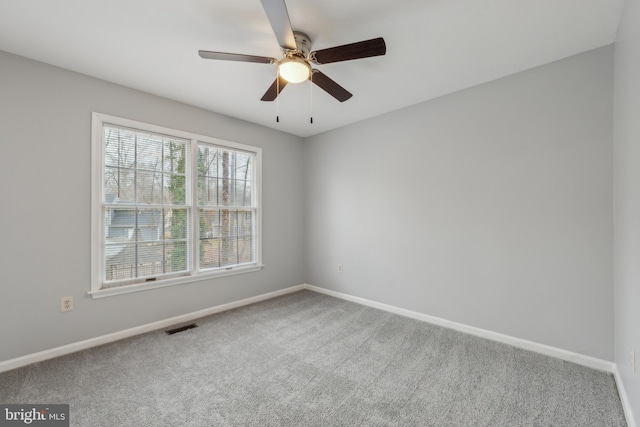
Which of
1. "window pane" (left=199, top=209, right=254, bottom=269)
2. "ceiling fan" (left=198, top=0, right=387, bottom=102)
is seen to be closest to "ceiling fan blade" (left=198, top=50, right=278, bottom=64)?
"ceiling fan" (left=198, top=0, right=387, bottom=102)

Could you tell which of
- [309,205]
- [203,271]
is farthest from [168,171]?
[309,205]

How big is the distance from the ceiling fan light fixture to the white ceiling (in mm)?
256

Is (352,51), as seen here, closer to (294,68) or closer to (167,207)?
(294,68)

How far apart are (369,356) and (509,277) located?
152 centimetres

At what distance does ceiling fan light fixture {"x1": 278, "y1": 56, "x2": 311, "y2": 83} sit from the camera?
75.2 inches

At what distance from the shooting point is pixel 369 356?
240cm

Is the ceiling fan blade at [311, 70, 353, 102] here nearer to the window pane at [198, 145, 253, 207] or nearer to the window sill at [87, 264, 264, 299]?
the window pane at [198, 145, 253, 207]

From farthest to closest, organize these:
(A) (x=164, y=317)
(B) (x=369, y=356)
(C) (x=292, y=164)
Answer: (C) (x=292, y=164)
(A) (x=164, y=317)
(B) (x=369, y=356)

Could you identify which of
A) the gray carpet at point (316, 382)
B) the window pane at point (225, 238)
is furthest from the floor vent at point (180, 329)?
the window pane at point (225, 238)

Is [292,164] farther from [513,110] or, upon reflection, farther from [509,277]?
[509,277]

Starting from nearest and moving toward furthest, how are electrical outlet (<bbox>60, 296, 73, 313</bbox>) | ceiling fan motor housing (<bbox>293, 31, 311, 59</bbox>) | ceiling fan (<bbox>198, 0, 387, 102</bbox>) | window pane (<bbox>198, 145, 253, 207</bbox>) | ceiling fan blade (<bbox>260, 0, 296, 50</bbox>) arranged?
1. ceiling fan blade (<bbox>260, 0, 296, 50</bbox>)
2. ceiling fan (<bbox>198, 0, 387, 102</bbox>)
3. ceiling fan motor housing (<bbox>293, 31, 311, 59</bbox>)
4. electrical outlet (<bbox>60, 296, 73, 313</bbox>)
5. window pane (<bbox>198, 145, 253, 207</bbox>)

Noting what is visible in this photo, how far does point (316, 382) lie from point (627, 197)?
2.40 meters

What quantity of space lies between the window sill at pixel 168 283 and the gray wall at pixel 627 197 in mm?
3555

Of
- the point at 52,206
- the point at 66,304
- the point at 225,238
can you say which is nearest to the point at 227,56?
the point at 52,206
